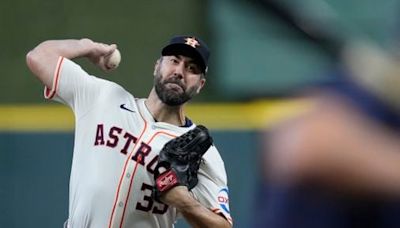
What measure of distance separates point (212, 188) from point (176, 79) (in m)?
0.42

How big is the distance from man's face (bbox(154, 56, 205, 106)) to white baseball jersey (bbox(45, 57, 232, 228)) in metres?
0.12

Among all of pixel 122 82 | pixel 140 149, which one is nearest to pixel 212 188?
pixel 140 149

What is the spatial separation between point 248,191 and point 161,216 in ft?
6.30

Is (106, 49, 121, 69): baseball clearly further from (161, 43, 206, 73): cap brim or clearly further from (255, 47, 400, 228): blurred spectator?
(255, 47, 400, 228): blurred spectator

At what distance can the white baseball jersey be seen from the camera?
3428 mm

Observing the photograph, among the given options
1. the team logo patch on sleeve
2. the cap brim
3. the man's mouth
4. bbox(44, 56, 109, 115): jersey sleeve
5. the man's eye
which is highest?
the cap brim

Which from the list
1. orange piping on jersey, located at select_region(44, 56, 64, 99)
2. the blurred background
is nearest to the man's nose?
orange piping on jersey, located at select_region(44, 56, 64, 99)

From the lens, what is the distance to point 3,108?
548 cm

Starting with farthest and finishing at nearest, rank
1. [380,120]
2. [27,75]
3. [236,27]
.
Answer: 1. [27,75]
2. [236,27]
3. [380,120]

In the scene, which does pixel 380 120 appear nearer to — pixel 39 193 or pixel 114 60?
pixel 114 60

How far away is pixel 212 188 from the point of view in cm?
347

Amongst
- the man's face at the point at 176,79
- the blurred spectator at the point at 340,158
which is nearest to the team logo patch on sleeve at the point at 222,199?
the man's face at the point at 176,79

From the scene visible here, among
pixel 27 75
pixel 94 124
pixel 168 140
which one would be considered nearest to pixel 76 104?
pixel 94 124

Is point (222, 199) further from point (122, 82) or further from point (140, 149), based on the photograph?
point (122, 82)
